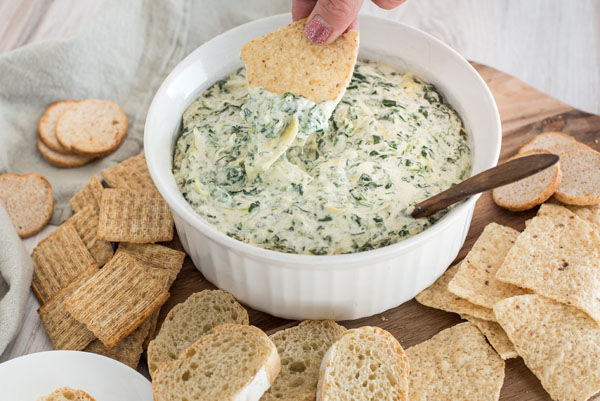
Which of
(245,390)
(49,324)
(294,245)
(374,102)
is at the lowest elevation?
(49,324)

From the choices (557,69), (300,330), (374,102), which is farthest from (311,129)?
(557,69)

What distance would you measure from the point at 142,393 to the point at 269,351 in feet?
1.97

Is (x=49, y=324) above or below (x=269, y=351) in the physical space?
below

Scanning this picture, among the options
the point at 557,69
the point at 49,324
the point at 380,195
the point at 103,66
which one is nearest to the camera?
the point at 380,195

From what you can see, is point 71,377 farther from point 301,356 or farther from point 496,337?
point 496,337

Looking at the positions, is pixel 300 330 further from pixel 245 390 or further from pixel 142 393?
pixel 142 393

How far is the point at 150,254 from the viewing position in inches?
129

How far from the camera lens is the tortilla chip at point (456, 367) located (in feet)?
9.09

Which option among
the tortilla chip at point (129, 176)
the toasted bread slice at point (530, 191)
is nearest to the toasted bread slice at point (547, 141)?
the toasted bread slice at point (530, 191)

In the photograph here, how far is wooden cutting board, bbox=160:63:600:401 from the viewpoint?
9.56ft

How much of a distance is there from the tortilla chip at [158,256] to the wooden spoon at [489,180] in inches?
46.7

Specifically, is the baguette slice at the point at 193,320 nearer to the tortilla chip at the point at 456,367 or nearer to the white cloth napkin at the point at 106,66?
the tortilla chip at the point at 456,367

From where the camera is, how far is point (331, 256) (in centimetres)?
262

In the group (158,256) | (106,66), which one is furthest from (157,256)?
(106,66)
